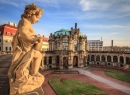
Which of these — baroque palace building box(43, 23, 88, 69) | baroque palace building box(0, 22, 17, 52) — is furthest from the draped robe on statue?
baroque palace building box(0, 22, 17, 52)

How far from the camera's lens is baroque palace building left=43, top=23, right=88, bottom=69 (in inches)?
1794

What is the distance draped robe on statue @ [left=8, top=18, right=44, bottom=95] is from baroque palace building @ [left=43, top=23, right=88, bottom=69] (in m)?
39.8

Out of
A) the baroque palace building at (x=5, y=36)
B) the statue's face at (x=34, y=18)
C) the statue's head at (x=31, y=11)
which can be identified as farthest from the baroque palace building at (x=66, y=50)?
the statue's head at (x=31, y=11)

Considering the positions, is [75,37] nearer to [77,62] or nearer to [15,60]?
[77,62]

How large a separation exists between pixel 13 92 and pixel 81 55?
45.4 m

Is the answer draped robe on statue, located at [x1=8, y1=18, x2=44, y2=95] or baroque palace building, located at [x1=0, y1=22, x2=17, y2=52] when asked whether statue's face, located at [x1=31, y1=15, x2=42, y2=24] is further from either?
baroque palace building, located at [x1=0, y1=22, x2=17, y2=52]

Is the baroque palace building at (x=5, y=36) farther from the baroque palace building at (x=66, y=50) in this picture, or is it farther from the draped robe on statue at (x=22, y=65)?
the draped robe on statue at (x=22, y=65)

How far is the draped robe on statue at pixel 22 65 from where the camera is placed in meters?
4.36

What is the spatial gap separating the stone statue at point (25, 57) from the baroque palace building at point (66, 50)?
39707mm

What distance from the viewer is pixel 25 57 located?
4566 mm

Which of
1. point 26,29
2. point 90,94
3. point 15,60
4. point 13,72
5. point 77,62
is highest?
point 26,29

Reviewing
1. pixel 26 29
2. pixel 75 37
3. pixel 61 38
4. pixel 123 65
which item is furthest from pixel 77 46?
pixel 26 29

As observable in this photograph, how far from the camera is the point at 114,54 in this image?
55.0 m

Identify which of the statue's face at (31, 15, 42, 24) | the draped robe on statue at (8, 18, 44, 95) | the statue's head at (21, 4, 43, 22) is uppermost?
the statue's head at (21, 4, 43, 22)
